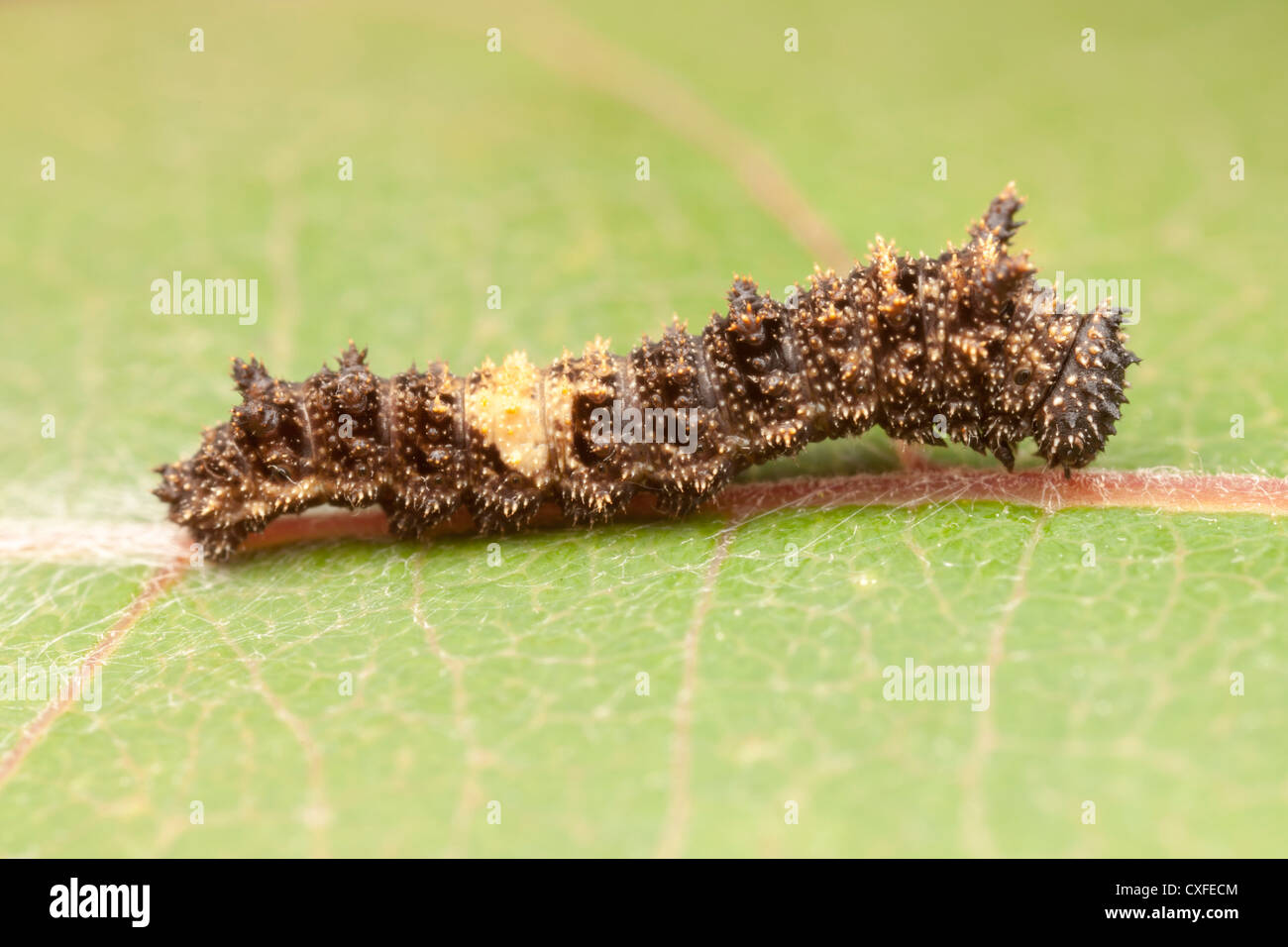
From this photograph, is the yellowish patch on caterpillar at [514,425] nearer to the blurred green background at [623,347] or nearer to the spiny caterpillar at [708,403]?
the spiny caterpillar at [708,403]

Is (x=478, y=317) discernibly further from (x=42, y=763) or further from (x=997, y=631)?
(x=997, y=631)

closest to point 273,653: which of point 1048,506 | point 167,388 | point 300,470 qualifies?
point 300,470

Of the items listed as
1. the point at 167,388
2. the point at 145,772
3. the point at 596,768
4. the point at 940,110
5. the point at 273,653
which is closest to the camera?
the point at 596,768
